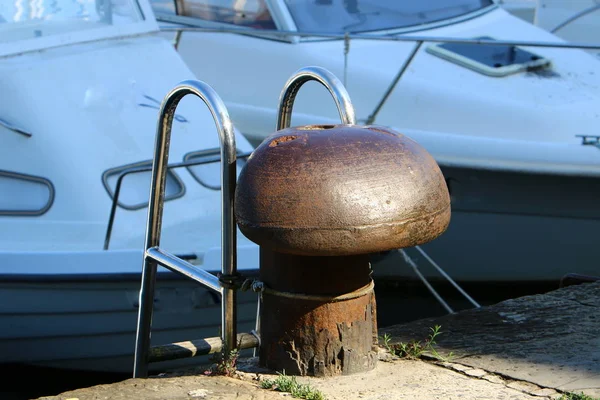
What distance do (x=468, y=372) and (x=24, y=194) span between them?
3001 mm

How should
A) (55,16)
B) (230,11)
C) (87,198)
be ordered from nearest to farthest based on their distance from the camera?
(87,198)
(55,16)
(230,11)

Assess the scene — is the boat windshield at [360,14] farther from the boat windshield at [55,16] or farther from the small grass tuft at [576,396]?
the small grass tuft at [576,396]

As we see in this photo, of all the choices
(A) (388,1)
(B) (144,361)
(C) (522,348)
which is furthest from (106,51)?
(C) (522,348)

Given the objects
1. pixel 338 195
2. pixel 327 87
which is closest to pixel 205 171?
pixel 327 87

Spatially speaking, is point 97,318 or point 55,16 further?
point 55,16

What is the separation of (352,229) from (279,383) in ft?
1.53

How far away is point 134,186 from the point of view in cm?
500

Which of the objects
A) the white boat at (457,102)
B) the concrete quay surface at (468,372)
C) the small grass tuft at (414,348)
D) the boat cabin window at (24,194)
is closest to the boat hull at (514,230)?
the white boat at (457,102)

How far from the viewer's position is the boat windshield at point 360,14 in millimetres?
6594

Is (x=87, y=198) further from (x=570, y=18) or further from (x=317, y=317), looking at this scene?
(x=570, y=18)

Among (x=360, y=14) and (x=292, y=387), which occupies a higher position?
(x=360, y=14)

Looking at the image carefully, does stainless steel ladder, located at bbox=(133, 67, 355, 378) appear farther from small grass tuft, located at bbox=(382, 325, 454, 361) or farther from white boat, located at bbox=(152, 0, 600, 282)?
white boat, located at bbox=(152, 0, 600, 282)

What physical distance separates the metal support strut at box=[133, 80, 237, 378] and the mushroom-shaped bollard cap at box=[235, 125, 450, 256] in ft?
0.45

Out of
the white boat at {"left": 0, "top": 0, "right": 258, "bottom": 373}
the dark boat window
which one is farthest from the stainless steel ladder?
the dark boat window
